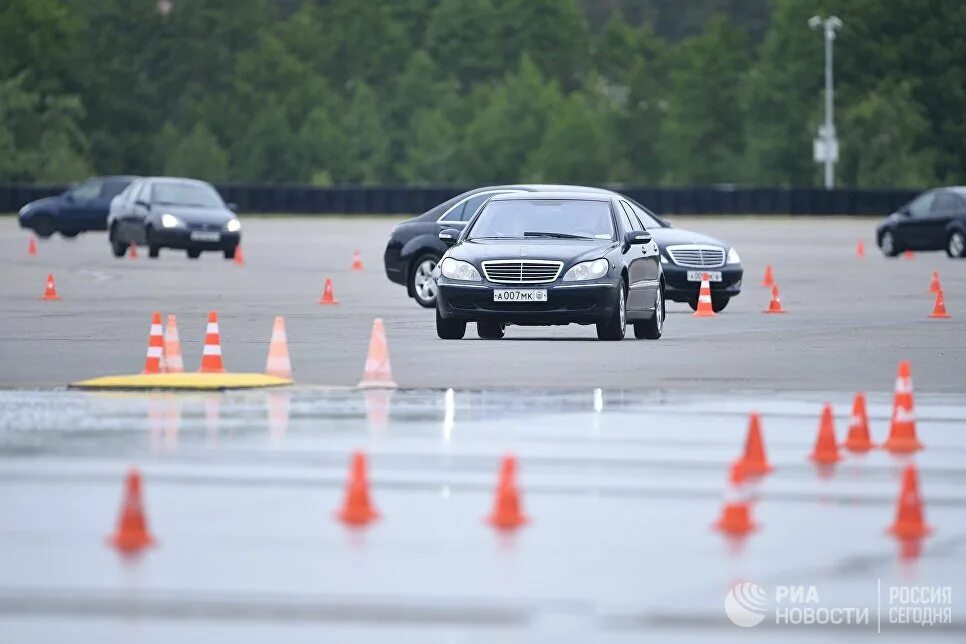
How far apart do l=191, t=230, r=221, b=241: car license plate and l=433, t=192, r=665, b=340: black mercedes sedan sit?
19836 millimetres

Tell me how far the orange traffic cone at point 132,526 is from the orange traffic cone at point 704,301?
59.0 ft

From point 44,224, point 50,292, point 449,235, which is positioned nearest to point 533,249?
point 449,235

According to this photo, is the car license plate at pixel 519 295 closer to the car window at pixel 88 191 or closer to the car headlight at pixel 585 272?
the car headlight at pixel 585 272

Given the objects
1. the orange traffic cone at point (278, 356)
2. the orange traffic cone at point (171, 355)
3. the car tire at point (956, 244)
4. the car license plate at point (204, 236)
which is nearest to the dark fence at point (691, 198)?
the car tire at point (956, 244)

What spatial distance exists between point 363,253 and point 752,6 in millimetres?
133323

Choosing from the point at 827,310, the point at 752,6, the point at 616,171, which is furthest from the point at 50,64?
the point at 827,310

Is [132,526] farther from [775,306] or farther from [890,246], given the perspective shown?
[890,246]

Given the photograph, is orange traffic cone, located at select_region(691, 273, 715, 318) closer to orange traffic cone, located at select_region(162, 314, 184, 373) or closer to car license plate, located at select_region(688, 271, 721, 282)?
car license plate, located at select_region(688, 271, 721, 282)

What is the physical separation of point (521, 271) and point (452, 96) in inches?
4072

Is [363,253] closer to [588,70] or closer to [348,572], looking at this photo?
[348,572]

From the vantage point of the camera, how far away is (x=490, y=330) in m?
24.9

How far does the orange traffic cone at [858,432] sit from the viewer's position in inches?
577

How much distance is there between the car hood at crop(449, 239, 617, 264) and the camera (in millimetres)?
23219

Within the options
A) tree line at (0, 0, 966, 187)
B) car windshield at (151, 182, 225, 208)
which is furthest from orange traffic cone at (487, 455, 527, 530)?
tree line at (0, 0, 966, 187)
